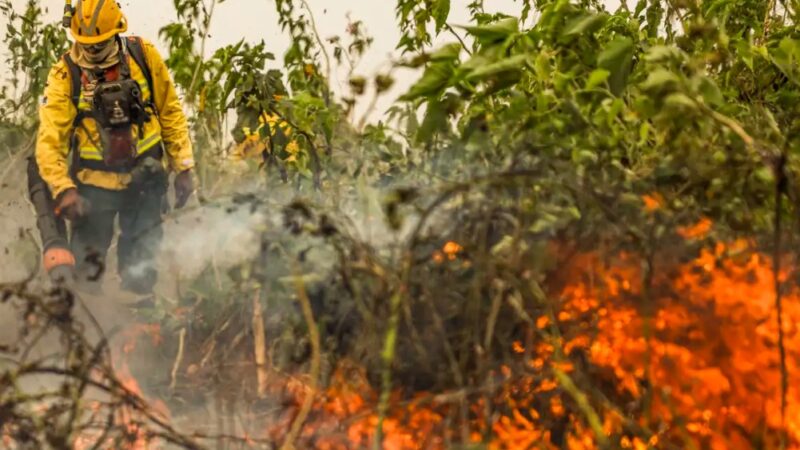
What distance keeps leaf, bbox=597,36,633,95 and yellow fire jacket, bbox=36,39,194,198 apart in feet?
8.19

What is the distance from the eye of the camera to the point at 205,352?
3291 millimetres

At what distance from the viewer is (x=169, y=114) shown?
4625 millimetres

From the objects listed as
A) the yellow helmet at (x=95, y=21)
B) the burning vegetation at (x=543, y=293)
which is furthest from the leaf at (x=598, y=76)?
the yellow helmet at (x=95, y=21)

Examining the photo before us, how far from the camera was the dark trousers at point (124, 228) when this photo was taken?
453cm

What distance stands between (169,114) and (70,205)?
0.59 metres

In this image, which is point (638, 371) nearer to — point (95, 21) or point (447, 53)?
point (447, 53)

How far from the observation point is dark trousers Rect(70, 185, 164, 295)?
178 inches

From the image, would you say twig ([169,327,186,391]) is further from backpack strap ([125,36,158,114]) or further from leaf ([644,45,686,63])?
leaf ([644,45,686,63])

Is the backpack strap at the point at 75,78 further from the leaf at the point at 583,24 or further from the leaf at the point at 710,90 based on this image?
the leaf at the point at 710,90

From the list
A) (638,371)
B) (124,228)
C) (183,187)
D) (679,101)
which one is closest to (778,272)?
(679,101)

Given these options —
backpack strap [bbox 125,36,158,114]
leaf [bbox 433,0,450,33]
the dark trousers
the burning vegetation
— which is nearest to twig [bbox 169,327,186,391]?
the burning vegetation

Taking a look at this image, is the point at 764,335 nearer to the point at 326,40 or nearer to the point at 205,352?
the point at 205,352

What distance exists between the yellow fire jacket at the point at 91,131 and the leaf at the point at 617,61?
2497 mm

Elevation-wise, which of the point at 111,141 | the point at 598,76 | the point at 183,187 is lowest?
the point at 598,76
